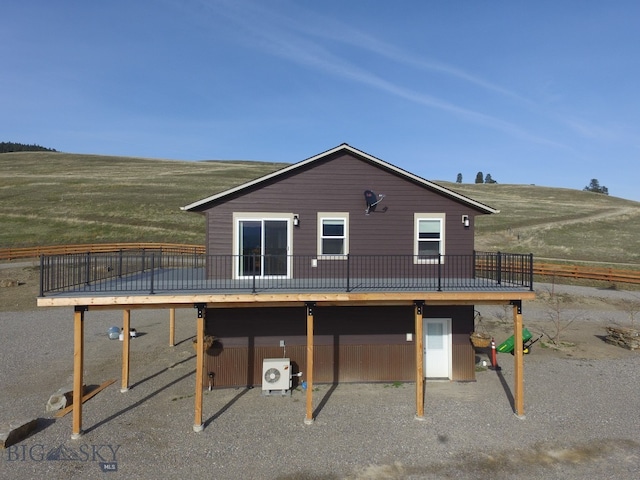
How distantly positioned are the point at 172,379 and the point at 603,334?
20120 mm

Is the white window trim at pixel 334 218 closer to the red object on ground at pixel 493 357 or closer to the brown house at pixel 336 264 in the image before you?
the brown house at pixel 336 264

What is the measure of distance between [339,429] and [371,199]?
698 cm

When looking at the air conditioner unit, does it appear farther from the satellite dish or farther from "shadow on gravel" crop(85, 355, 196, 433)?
the satellite dish

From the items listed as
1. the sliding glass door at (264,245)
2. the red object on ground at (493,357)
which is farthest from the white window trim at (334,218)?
the red object on ground at (493,357)

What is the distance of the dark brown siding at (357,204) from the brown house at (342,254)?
3 cm

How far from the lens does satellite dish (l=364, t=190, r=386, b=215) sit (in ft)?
41.7

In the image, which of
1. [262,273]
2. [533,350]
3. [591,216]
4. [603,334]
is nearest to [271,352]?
[262,273]

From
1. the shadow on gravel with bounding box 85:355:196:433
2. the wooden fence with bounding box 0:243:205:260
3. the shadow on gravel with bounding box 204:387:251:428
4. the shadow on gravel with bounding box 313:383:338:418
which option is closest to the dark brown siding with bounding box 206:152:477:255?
the shadow on gravel with bounding box 313:383:338:418

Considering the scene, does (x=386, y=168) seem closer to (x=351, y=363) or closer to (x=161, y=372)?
(x=351, y=363)

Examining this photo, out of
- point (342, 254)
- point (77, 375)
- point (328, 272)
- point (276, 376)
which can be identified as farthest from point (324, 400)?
point (77, 375)

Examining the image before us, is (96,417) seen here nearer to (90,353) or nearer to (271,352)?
(271,352)

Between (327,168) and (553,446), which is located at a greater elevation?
(327,168)

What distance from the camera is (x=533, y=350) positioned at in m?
16.5

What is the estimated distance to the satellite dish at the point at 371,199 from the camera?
1270cm
